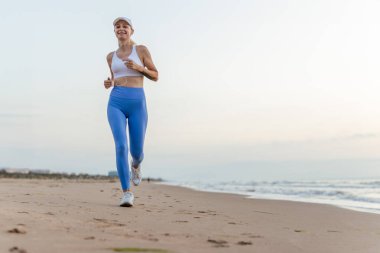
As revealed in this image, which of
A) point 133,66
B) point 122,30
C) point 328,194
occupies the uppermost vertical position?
point 122,30

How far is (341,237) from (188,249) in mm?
1876

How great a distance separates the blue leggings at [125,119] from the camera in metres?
6.40

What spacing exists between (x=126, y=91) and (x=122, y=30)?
0.92 metres

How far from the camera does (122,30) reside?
263 inches

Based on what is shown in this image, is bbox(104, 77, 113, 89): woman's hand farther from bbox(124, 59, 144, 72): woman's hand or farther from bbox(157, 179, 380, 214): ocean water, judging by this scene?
bbox(157, 179, 380, 214): ocean water

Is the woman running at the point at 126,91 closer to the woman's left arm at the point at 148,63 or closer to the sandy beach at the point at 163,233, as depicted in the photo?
the woman's left arm at the point at 148,63

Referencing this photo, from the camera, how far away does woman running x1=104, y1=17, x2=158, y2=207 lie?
6445mm

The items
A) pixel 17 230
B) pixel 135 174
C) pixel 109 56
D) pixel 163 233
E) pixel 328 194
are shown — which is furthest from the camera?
pixel 328 194

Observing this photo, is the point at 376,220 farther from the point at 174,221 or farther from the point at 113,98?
the point at 113,98

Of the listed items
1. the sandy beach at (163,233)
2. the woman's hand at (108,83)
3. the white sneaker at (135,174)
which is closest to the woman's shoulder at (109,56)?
the woman's hand at (108,83)

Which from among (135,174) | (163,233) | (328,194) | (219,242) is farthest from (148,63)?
(328,194)

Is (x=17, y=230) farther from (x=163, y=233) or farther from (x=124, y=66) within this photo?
(x=124, y=66)

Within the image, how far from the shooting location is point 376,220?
20.4 ft

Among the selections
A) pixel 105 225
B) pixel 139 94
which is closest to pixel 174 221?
pixel 105 225
